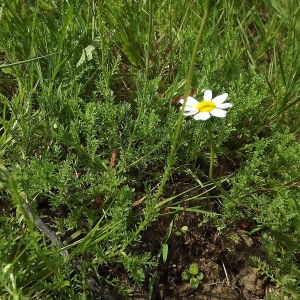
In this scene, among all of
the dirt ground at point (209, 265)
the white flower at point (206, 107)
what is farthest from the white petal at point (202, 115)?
the dirt ground at point (209, 265)

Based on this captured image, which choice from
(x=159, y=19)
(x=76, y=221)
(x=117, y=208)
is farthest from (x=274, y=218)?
(x=159, y=19)

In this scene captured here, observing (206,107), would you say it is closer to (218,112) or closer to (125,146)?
(218,112)

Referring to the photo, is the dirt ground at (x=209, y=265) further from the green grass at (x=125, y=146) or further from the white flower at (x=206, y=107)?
the white flower at (x=206, y=107)

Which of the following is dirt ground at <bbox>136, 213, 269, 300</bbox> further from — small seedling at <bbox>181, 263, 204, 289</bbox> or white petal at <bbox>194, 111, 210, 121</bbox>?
white petal at <bbox>194, 111, 210, 121</bbox>

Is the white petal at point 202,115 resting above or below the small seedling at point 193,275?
above

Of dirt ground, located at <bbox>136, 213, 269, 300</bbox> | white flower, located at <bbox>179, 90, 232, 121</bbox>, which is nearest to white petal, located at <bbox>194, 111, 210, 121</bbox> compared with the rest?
white flower, located at <bbox>179, 90, 232, 121</bbox>
